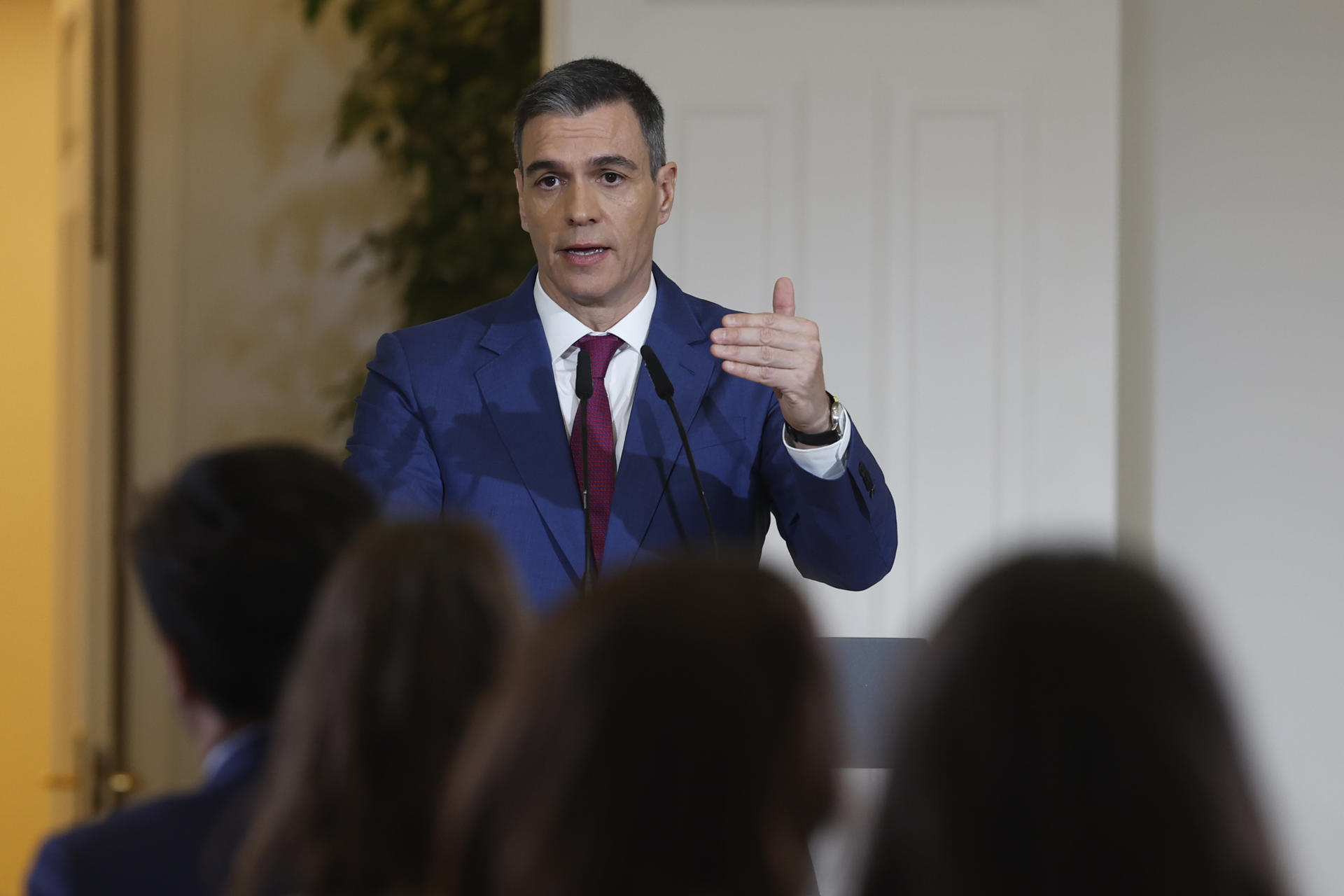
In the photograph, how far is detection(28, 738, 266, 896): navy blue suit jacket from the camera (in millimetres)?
849

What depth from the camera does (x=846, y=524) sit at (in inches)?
67.3

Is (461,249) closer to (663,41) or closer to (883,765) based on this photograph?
(663,41)

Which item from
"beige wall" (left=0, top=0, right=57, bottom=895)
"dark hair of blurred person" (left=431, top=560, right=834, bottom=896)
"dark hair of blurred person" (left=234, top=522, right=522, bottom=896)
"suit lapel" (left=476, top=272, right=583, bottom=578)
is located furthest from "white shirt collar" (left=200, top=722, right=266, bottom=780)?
"beige wall" (left=0, top=0, right=57, bottom=895)

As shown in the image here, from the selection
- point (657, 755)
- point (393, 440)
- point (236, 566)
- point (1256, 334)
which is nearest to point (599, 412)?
point (393, 440)

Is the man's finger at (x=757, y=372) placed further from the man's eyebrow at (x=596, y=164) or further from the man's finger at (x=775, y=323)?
the man's eyebrow at (x=596, y=164)

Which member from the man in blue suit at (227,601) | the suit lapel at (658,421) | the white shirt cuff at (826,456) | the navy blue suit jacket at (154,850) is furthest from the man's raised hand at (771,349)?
the navy blue suit jacket at (154,850)

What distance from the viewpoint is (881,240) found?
8.99 feet

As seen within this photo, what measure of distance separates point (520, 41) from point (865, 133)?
40.5 inches

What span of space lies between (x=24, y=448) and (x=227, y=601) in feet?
12.4

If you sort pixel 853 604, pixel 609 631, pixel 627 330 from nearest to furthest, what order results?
pixel 609 631, pixel 627 330, pixel 853 604

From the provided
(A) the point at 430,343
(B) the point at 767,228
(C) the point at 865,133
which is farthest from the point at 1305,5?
(A) the point at 430,343

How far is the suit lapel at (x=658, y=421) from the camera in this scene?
1758mm

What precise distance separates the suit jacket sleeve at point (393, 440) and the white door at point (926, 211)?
0.96 metres

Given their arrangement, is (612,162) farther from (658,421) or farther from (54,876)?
(54,876)
